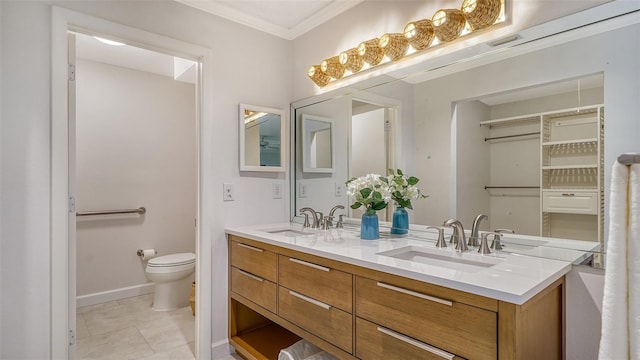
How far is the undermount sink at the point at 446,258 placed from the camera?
50.8 inches

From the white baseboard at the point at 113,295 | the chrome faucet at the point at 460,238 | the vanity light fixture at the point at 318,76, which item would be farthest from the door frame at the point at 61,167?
the chrome faucet at the point at 460,238

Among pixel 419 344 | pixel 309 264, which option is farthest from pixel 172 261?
pixel 419 344

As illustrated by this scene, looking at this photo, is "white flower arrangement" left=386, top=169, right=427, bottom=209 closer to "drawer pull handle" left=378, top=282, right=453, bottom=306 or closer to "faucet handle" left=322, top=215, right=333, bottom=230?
"faucet handle" left=322, top=215, right=333, bottom=230

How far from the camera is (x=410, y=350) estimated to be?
3.68 feet

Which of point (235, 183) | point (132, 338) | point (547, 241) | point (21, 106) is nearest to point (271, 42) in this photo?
point (235, 183)

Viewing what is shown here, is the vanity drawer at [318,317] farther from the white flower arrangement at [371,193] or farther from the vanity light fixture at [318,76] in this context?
the vanity light fixture at [318,76]

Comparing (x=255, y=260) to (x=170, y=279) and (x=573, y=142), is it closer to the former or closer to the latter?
(x=170, y=279)

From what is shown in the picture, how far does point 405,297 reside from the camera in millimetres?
1138

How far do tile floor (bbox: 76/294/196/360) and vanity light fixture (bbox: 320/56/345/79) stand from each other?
A: 209 cm

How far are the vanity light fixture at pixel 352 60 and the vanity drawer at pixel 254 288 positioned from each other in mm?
1393

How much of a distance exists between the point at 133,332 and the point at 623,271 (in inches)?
113

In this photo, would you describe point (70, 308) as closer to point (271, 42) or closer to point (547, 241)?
point (271, 42)

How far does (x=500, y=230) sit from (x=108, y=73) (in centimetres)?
348

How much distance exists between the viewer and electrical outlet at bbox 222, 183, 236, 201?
220 centimetres
